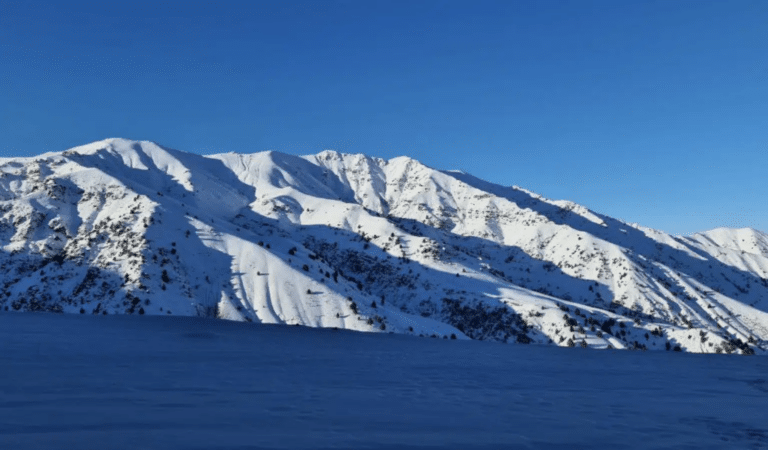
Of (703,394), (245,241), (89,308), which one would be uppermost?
(245,241)

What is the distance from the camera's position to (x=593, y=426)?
3856 centimetres

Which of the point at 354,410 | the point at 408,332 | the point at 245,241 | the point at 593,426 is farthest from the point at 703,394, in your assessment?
the point at 245,241

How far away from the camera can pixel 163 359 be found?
198 ft

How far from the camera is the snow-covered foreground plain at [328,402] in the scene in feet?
100

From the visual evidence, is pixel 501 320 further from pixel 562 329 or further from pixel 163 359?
pixel 163 359

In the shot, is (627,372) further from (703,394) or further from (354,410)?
(354,410)

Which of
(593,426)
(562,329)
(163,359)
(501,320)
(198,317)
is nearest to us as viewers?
(593,426)

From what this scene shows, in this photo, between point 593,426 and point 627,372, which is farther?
point 627,372

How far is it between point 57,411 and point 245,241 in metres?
163

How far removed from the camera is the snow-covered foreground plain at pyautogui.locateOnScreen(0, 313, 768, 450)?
3059 cm

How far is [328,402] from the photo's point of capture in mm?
42000

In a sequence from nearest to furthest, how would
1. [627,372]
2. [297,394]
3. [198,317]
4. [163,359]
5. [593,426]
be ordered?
1. [593,426]
2. [297,394]
3. [163,359]
4. [627,372]
5. [198,317]

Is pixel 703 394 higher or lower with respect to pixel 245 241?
lower

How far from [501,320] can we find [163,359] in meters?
141
